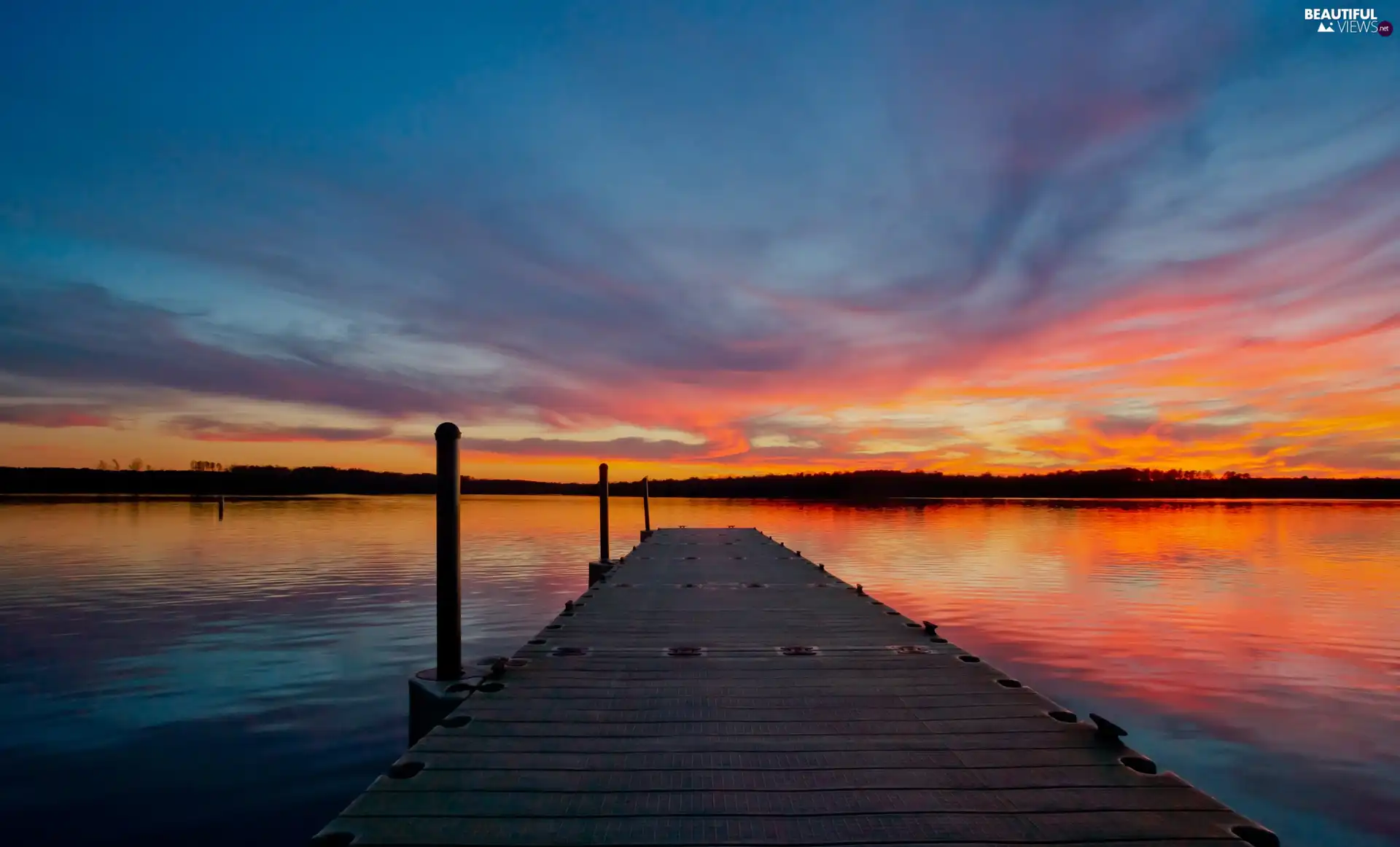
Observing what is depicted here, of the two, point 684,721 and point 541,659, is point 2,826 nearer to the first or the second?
point 541,659

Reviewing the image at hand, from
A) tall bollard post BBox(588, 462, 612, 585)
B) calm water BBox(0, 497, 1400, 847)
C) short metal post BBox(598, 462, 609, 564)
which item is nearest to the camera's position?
calm water BBox(0, 497, 1400, 847)

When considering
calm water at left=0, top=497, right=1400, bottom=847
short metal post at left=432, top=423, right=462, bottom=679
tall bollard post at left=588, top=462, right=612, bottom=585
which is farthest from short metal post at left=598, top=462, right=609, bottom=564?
short metal post at left=432, top=423, right=462, bottom=679

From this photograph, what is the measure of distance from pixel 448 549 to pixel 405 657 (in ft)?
21.6

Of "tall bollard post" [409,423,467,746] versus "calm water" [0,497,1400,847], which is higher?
"tall bollard post" [409,423,467,746]

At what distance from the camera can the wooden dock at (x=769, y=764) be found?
11.6 ft

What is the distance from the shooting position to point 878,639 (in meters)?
8.34

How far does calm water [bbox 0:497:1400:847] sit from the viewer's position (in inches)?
299

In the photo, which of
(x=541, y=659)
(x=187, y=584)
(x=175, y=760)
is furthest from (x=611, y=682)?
(x=187, y=584)

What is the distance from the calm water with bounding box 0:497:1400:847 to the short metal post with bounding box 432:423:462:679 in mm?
1827

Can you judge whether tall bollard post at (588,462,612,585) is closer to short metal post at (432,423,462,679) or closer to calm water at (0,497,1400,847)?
calm water at (0,497,1400,847)

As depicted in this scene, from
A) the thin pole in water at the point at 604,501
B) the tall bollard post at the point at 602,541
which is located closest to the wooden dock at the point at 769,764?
the tall bollard post at the point at 602,541

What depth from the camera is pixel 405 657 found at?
13.1m

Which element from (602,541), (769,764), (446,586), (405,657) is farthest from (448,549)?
(602,541)

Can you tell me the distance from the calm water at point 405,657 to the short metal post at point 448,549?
5.99ft
